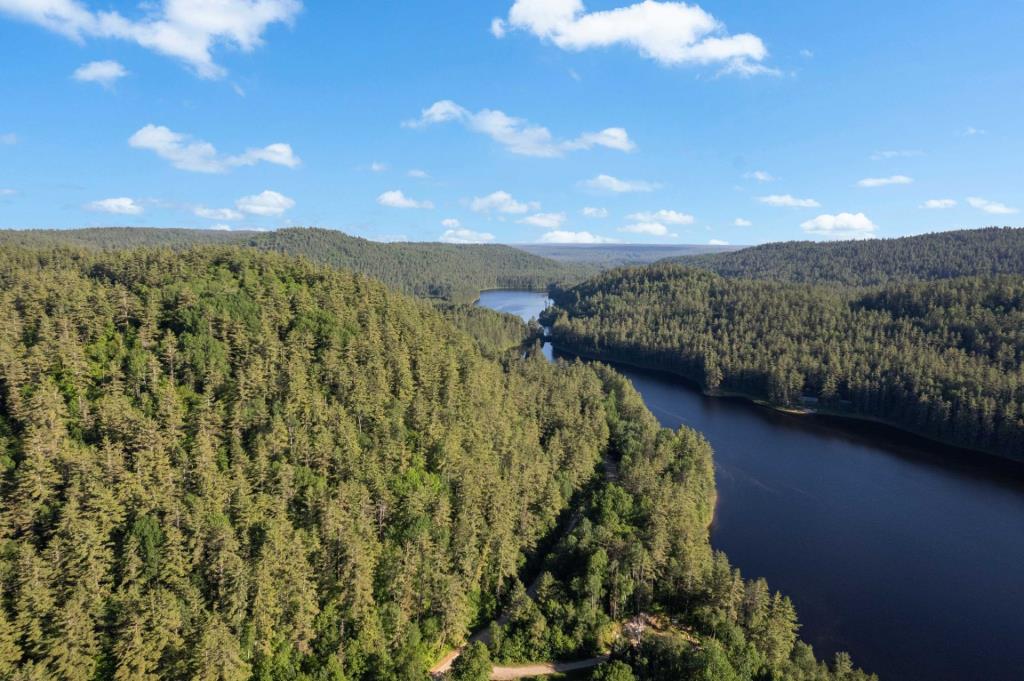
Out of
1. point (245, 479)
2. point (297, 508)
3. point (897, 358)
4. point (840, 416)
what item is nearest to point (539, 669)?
point (297, 508)

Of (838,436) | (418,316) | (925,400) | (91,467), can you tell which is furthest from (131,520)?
(925,400)

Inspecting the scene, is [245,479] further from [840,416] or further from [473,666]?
[840,416]

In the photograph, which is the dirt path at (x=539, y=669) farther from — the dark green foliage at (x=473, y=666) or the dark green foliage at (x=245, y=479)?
the dark green foliage at (x=245, y=479)

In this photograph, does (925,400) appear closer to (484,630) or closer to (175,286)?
(484,630)

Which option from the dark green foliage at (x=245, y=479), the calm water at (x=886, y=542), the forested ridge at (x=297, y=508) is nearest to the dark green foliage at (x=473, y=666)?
the forested ridge at (x=297, y=508)

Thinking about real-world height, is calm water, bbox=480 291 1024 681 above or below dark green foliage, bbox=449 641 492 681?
below

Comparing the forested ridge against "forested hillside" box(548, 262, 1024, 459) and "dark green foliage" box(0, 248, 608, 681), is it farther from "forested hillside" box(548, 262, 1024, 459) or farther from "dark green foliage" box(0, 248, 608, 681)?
"forested hillside" box(548, 262, 1024, 459)

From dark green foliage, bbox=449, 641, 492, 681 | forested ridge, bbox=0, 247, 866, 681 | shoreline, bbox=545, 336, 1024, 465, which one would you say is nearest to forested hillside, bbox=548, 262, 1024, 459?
shoreline, bbox=545, 336, 1024, 465
